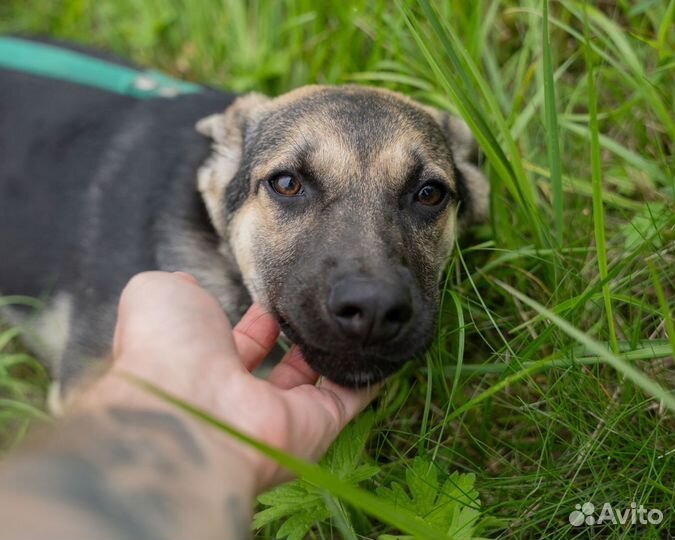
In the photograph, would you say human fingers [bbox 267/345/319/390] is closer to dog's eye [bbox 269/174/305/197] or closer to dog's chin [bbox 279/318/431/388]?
dog's chin [bbox 279/318/431/388]

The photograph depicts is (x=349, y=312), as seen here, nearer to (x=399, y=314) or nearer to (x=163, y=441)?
(x=399, y=314)

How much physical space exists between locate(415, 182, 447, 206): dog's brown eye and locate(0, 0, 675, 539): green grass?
252mm

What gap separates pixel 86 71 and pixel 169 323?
2.57 meters

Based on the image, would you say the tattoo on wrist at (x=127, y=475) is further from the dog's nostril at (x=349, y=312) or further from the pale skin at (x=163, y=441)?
the dog's nostril at (x=349, y=312)

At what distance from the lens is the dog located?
7.72ft

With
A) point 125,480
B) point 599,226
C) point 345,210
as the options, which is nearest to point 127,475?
point 125,480

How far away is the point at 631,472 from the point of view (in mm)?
2377

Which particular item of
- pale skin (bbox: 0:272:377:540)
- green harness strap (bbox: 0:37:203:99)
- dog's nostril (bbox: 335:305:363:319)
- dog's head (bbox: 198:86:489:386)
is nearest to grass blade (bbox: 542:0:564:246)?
dog's head (bbox: 198:86:489:386)

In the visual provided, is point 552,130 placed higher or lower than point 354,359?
higher

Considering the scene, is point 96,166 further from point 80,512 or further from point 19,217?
point 80,512

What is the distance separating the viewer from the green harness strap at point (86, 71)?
392 centimetres

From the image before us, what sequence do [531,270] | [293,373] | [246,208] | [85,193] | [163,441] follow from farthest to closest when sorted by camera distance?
1. [85,193]
2. [531,270]
3. [246,208]
4. [293,373]
5. [163,441]

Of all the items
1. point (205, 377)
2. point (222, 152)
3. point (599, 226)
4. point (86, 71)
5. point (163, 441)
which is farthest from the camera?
point (86, 71)

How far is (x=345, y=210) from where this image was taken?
2602 mm
